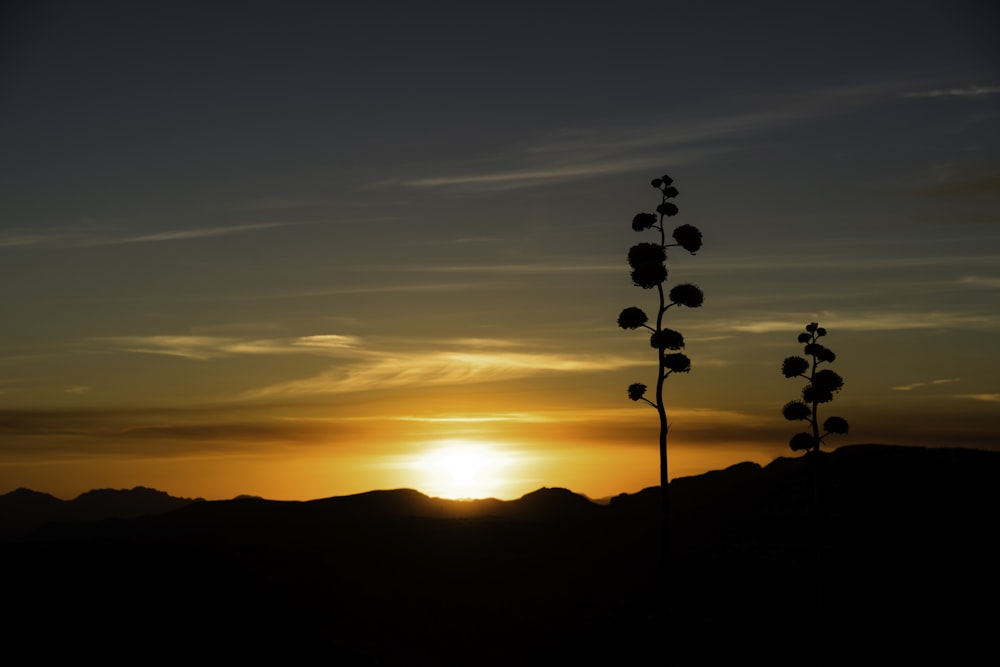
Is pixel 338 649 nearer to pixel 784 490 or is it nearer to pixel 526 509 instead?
pixel 784 490

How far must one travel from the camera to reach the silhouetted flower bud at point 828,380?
44531mm

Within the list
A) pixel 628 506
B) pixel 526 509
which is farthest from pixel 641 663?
pixel 526 509

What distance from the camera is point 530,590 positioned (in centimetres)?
5609

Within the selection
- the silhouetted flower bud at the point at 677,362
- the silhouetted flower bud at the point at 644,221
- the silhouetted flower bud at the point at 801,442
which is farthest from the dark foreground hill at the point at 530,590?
the silhouetted flower bud at the point at 644,221

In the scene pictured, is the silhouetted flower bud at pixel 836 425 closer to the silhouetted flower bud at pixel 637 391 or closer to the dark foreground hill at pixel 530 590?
the dark foreground hill at pixel 530 590

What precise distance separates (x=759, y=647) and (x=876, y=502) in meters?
33.6

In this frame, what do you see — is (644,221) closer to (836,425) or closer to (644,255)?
(644,255)

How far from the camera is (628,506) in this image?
113 m

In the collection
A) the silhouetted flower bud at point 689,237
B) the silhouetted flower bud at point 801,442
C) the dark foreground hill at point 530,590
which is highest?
the silhouetted flower bud at point 689,237

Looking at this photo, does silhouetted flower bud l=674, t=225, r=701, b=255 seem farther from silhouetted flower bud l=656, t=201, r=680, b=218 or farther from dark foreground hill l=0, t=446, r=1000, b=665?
dark foreground hill l=0, t=446, r=1000, b=665

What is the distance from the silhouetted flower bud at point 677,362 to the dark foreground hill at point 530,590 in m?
8.31

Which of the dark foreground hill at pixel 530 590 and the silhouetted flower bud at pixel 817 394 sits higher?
the silhouetted flower bud at pixel 817 394

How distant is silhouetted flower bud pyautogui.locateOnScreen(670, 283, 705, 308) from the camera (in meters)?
43.0

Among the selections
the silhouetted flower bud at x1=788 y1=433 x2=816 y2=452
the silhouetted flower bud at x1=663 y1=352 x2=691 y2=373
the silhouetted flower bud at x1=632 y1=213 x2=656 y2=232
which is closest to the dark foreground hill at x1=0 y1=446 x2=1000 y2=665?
the silhouetted flower bud at x1=788 y1=433 x2=816 y2=452
